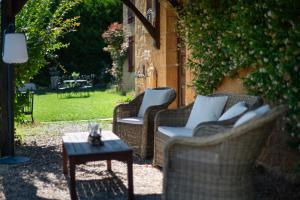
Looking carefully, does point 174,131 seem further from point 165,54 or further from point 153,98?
point 165,54

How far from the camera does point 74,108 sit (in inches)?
447

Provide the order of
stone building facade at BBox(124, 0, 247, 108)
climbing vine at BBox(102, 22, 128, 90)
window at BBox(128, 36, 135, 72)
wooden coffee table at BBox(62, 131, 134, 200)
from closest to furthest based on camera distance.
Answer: wooden coffee table at BBox(62, 131, 134, 200) → stone building facade at BBox(124, 0, 247, 108) → window at BBox(128, 36, 135, 72) → climbing vine at BBox(102, 22, 128, 90)

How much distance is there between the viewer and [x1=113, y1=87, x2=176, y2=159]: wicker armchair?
18.2 ft

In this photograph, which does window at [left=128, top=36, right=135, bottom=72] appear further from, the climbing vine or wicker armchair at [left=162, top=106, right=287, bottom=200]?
wicker armchair at [left=162, top=106, right=287, bottom=200]

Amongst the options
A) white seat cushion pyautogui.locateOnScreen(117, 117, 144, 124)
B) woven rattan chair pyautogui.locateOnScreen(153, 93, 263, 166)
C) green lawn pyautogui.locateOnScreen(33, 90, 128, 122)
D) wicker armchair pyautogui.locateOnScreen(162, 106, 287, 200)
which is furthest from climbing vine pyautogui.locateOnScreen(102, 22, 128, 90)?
wicker armchair pyautogui.locateOnScreen(162, 106, 287, 200)

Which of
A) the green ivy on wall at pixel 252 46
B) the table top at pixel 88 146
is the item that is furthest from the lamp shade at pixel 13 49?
the green ivy on wall at pixel 252 46

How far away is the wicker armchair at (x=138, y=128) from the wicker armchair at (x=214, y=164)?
2261 millimetres

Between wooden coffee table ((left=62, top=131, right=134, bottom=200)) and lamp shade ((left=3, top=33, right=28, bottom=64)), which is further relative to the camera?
lamp shade ((left=3, top=33, right=28, bottom=64))

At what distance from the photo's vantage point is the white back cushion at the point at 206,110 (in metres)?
4.73

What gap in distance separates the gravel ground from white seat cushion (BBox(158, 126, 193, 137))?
489 millimetres

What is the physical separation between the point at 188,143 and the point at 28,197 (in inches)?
69.0

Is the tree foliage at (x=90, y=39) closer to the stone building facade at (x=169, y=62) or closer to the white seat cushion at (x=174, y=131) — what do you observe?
the stone building facade at (x=169, y=62)

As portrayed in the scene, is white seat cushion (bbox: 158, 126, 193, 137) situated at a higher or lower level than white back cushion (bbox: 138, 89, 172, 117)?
lower

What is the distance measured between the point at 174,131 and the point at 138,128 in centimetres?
115
